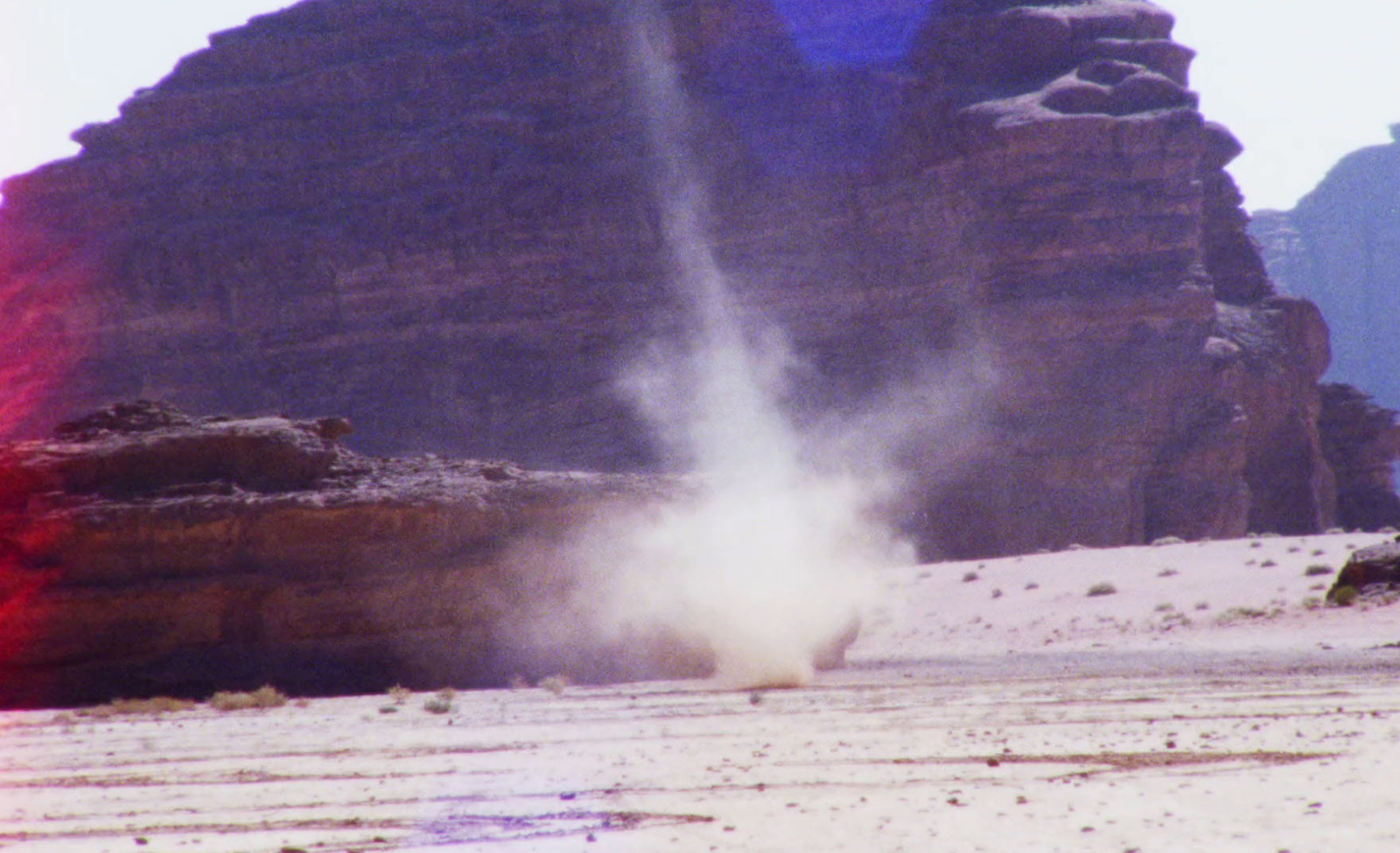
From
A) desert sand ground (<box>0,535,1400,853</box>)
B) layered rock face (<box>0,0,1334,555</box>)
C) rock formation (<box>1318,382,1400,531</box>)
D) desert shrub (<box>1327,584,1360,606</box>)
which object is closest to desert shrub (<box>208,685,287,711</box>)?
desert sand ground (<box>0,535,1400,853</box>)

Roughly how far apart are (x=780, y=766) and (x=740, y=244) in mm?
47975

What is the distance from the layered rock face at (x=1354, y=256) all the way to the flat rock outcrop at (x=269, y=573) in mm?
107306

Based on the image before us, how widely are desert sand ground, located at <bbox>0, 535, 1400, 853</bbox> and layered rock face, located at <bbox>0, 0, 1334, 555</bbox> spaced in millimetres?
30215

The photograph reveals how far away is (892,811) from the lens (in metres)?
8.17

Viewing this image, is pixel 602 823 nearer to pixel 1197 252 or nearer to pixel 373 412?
pixel 1197 252

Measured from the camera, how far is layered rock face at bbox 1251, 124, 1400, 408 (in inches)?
4715

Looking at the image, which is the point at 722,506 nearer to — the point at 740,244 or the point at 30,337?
the point at 740,244

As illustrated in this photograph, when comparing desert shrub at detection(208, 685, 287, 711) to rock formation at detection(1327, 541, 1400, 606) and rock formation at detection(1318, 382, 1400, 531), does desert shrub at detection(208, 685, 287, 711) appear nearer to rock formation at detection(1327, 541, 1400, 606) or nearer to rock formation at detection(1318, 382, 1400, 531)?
rock formation at detection(1327, 541, 1400, 606)

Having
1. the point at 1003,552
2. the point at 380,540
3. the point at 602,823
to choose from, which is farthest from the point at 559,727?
the point at 1003,552

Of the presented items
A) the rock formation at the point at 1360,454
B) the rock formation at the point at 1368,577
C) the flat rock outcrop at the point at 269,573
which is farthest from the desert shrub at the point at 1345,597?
the rock formation at the point at 1360,454

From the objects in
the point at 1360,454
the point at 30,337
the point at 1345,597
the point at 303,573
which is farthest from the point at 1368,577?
the point at 30,337

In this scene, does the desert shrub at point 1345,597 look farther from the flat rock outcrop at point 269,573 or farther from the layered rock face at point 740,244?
the layered rock face at point 740,244

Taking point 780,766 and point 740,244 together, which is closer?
point 780,766

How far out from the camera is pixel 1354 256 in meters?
124
